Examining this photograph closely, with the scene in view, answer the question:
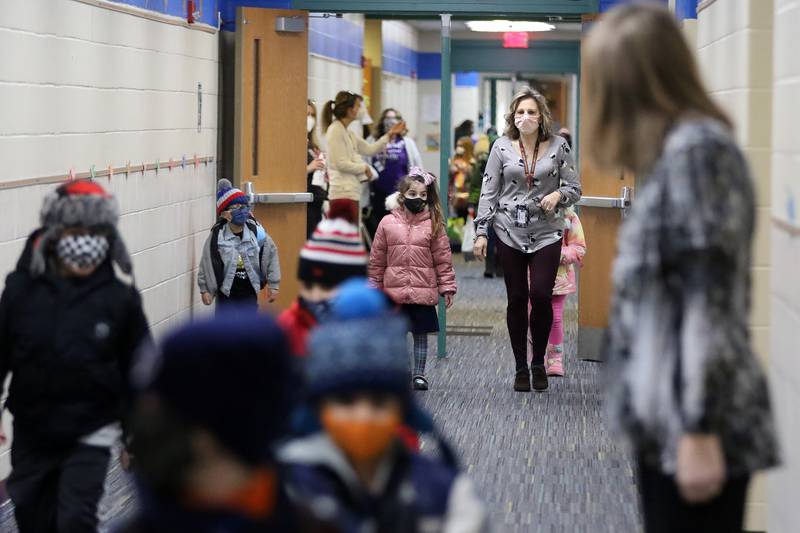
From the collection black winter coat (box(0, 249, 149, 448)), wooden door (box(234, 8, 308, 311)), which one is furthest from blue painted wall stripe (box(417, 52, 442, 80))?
black winter coat (box(0, 249, 149, 448))

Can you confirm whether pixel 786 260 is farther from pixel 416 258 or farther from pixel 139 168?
pixel 139 168

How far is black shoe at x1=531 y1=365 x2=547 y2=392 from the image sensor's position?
813 cm

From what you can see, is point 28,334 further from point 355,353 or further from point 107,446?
point 355,353

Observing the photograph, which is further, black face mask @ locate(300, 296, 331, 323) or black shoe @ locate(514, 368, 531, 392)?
black shoe @ locate(514, 368, 531, 392)

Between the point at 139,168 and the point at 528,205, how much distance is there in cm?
Result: 198

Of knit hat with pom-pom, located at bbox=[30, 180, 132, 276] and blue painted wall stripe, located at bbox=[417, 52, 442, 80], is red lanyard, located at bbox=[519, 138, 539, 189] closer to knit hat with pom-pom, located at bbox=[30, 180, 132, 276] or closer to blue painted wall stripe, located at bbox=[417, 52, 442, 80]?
knit hat with pom-pom, located at bbox=[30, 180, 132, 276]

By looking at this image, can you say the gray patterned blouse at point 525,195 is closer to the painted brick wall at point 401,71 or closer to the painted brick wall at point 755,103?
the painted brick wall at point 755,103

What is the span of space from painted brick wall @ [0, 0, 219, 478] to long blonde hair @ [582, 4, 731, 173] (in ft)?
11.0

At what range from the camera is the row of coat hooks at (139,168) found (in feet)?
22.0

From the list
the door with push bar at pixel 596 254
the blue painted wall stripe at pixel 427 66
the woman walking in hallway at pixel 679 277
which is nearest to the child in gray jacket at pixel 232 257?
the door with push bar at pixel 596 254

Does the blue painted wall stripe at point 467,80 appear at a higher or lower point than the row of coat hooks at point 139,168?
higher

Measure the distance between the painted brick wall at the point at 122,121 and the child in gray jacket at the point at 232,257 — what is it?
303 millimetres

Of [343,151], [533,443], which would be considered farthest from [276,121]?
[533,443]

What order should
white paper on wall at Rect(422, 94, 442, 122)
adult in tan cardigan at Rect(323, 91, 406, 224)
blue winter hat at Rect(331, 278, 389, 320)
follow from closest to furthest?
blue winter hat at Rect(331, 278, 389, 320) → adult in tan cardigan at Rect(323, 91, 406, 224) → white paper on wall at Rect(422, 94, 442, 122)
